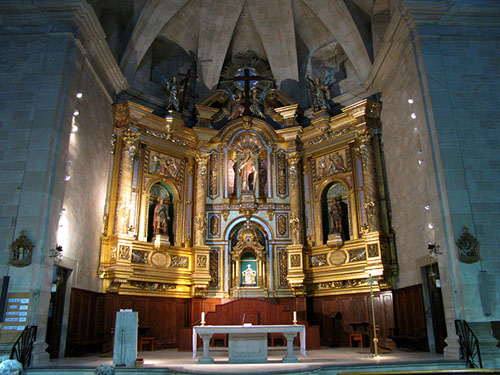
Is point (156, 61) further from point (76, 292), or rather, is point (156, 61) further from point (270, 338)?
point (270, 338)

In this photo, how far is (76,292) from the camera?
41.8 feet

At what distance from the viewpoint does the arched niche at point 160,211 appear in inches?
640

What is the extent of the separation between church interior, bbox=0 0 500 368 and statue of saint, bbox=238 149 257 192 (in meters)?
0.08

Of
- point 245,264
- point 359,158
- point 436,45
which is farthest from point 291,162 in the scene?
point 436,45

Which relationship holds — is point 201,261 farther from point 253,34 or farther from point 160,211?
point 253,34

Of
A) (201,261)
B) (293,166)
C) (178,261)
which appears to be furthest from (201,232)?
(293,166)

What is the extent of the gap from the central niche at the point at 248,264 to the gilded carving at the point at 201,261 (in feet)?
3.74

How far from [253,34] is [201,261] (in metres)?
10.3

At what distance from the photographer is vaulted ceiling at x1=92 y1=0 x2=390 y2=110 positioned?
56.3 feet

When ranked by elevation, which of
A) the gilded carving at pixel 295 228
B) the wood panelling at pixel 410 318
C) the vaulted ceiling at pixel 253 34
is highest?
the vaulted ceiling at pixel 253 34

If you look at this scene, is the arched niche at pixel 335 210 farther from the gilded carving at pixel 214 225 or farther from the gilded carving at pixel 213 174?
the gilded carving at pixel 213 174

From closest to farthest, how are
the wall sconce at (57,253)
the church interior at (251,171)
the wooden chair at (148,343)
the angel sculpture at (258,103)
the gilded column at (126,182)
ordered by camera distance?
the wall sconce at (57,253) → the church interior at (251,171) → the wooden chair at (148,343) → the gilded column at (126,182) → the angel sculpture at (258,103)

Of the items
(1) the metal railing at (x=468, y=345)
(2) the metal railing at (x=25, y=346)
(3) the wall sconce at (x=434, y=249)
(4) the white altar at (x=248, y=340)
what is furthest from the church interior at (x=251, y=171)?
(4) the white altar at (x=248, y=340)

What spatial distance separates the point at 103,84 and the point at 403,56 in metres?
9.84
